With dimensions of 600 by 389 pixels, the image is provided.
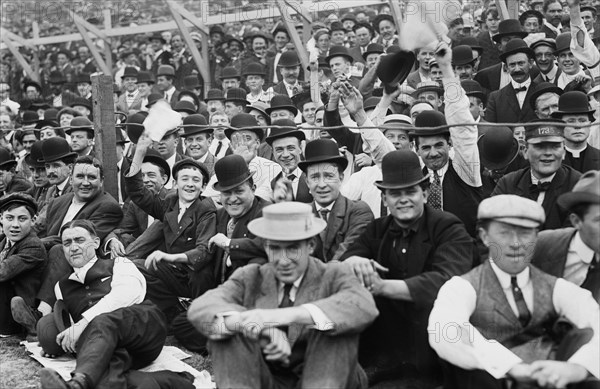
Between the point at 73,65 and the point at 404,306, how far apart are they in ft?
39.2

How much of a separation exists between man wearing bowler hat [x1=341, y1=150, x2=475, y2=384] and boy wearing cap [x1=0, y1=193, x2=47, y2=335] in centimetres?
285

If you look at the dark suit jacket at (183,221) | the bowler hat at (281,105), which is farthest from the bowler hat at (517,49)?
the dark suit jacket at (183,221)

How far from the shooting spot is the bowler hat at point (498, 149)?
643 centimetres

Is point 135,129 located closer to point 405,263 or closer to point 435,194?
point 435,194

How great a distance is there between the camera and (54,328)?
20.0 ft

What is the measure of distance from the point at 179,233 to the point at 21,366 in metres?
1.49

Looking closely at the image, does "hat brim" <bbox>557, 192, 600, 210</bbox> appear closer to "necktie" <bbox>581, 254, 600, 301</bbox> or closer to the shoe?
"necktie" <bbox>581, 254, 600, 301</bbox>

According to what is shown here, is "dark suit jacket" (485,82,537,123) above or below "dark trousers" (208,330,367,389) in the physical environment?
above

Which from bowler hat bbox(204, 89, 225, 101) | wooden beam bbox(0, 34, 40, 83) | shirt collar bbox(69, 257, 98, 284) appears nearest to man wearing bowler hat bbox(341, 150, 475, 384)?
shirt collar bbox(69, 257, 98, 284)

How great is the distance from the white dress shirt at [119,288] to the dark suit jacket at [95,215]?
1.08 metres

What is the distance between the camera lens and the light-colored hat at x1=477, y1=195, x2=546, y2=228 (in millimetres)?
4352

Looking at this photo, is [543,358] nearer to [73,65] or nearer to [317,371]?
[317,371]

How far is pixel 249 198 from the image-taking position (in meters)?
6.23

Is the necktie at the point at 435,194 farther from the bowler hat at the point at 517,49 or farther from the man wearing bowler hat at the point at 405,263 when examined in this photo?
the bowler hat at the point at 517,49
